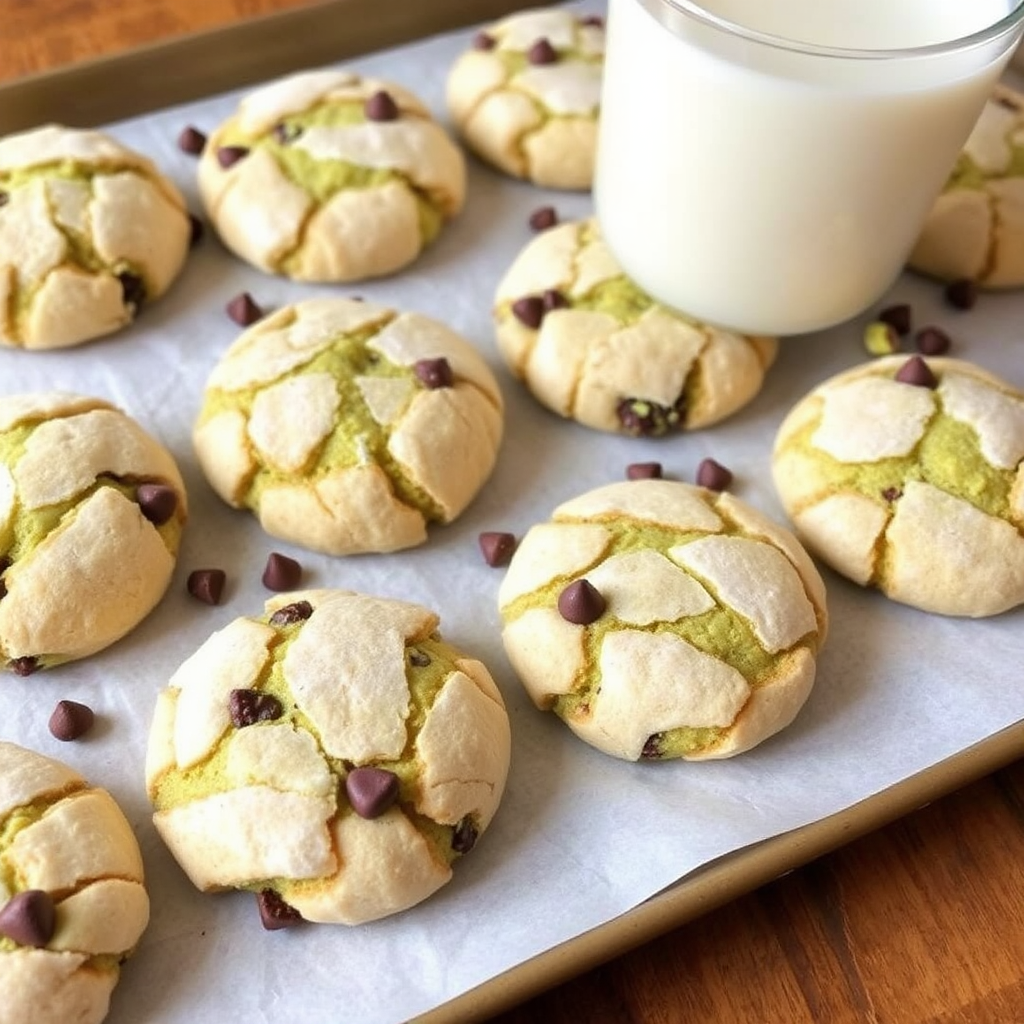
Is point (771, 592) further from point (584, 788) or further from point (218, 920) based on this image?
point (218, 920)

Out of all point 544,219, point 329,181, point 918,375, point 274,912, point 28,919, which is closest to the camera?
point 28,919

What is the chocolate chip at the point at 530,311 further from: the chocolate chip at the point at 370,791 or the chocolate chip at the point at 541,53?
the chocolate chip at the point at 370,791

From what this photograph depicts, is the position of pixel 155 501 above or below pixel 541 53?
below

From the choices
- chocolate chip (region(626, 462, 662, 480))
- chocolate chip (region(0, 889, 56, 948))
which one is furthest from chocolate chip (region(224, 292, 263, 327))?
chocolate chip (region(0, 889, 56, 948))

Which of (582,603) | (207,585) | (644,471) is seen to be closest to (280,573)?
(207,585)

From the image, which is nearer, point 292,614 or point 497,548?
point 292,614

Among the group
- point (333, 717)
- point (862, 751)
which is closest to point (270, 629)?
point (333, 717)

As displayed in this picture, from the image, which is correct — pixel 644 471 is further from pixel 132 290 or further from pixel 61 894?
pixel 61 894

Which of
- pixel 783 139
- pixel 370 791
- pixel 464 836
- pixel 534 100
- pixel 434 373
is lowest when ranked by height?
pixel 464 836
